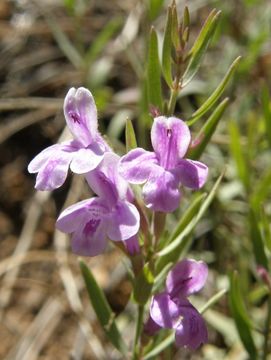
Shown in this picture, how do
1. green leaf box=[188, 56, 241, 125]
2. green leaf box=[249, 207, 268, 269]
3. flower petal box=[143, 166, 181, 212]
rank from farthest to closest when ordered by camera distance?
green leaf box=[249, 207, 268, 269], green leaf box=[188, 56, 241, 125], flower petal box=[143, 166, 181, 212]

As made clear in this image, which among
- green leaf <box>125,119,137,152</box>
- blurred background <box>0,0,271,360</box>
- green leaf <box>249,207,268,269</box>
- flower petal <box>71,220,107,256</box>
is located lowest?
blurred background <box>0,0,271,360</box>

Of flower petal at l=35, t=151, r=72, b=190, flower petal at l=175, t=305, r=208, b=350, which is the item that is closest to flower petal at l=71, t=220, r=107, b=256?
flower petal at l=35, t=151, r=72, b=190

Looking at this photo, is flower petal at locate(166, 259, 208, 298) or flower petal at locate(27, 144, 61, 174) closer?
flower petal at locate(27, 144, 61, 174)

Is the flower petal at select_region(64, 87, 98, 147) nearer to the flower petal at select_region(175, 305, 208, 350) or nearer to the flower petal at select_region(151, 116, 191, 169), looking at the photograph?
the flower petal at select_region(151, 116, 191, 169)

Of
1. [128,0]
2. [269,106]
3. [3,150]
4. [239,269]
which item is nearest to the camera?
[269,106]

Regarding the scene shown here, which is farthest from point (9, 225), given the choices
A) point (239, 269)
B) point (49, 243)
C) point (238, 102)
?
point (238, 102)

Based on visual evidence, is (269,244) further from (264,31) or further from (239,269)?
(264,31)

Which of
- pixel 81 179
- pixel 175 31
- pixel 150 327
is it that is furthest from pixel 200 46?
pixel 81 179
